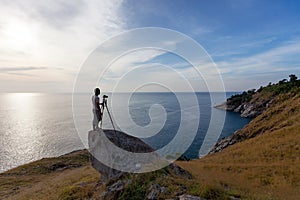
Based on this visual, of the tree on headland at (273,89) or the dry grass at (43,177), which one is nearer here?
the dry grass at (43,177)

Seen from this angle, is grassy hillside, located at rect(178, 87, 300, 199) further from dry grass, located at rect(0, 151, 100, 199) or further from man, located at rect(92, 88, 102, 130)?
dry grass, located at rect(0, 151, 100, 199)

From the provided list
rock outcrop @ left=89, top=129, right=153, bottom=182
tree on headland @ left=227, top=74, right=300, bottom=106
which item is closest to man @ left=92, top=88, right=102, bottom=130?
rock outcrop @ left=89, top=129, right=153, bottom=182

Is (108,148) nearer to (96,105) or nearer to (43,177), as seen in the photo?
(96,105)

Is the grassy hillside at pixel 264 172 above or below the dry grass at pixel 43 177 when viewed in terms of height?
above

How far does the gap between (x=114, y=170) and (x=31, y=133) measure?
91059mm

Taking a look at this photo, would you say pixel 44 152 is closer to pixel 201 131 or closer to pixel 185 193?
pixel 201 131

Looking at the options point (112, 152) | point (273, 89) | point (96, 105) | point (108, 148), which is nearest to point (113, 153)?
point (112, 152)

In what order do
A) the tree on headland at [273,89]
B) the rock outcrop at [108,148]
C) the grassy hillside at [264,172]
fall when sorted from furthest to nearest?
the tree on headland at [273,89]
the grassy hillside at [264,172]
the rock outcrop at [108,148]

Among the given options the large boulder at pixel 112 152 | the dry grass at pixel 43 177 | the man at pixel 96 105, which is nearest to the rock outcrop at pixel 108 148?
the large boulder at pixel 112 152

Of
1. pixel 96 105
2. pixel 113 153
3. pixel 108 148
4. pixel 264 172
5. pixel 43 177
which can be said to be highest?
pixel 96 105

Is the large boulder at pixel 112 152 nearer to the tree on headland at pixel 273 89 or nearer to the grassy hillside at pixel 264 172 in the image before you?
the grassy hillside at pixel 264 172

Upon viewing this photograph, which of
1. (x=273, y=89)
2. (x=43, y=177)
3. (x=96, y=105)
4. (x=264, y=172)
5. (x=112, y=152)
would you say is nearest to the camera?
(x=96, y=105)

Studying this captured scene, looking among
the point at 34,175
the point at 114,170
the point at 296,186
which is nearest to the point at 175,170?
the point at 114,170

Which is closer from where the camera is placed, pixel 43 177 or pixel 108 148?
pixel 108 148
